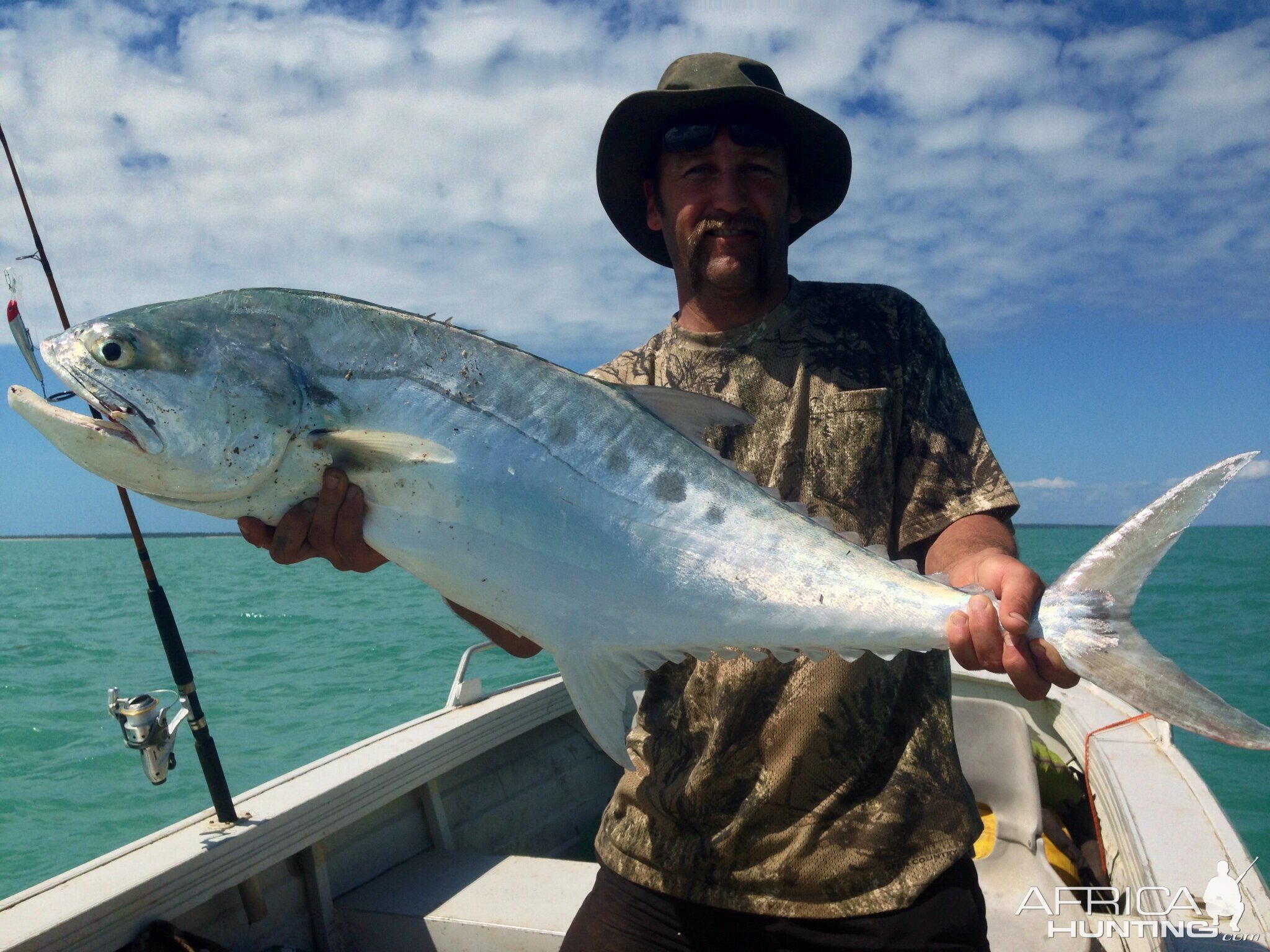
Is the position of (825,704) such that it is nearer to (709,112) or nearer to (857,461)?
(857,461)

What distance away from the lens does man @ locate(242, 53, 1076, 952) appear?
2.04 meters

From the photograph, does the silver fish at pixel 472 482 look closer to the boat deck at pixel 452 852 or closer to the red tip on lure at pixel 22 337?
the red tip on lure at pixel 22 337

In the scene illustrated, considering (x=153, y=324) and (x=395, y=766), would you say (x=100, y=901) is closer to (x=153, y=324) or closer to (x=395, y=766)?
(x=395, y=766)

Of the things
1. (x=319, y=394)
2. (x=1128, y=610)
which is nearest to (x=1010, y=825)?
Result: (x=1128, y=610)

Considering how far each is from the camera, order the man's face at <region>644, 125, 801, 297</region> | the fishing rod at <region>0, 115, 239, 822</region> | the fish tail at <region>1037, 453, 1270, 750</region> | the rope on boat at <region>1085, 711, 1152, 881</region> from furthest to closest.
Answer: the rope on boat at <region>1085, 711, 1152, 881</region> → the fishing rod at <region>0, 115, 239, 822</region> → the man's face at <region>644, 125, 801, 297</region> → the fish tail at <region>1037, 453, 1270, 750</region>

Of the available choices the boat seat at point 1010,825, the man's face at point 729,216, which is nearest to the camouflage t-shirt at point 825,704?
the man's face at point 729,216

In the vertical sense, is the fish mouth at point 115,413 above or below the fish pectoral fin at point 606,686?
above

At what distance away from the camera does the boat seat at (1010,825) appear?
3439mm

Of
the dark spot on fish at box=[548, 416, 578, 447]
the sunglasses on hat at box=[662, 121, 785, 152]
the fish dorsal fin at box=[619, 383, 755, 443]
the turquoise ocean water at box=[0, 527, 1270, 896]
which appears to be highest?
the sunglasses on hat at box=[662, 121, 785, 152]

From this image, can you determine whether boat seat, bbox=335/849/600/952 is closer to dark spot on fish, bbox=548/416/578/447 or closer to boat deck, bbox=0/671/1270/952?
boat deck, bbox=0/671/1270/952

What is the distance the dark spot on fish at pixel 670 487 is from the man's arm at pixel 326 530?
2.20ft

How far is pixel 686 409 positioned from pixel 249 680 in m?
17.7

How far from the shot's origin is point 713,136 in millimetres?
2559

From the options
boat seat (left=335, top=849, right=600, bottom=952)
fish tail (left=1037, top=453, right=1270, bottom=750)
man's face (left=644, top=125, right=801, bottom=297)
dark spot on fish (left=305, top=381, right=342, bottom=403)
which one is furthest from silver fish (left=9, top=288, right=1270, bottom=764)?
boat seat (left=335, top=849, right=600, bottom=952)
